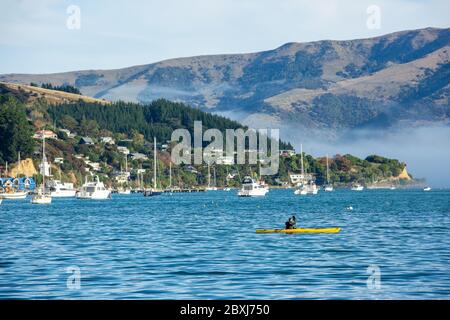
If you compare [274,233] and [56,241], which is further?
[274,233]

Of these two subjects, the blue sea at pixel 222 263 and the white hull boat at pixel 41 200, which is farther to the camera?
the white hull boat at pixel 41 200

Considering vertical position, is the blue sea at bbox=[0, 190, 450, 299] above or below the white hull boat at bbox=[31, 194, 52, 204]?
below

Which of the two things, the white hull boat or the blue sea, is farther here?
the white hull boat

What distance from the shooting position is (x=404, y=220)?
115 meters

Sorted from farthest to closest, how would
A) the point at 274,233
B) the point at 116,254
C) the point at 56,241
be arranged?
the point at 274,233
the point at 56,241
the point at 116,254

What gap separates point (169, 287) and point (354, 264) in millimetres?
16192

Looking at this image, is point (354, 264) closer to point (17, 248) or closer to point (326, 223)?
point (17, 248)

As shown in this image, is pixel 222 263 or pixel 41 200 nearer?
pixel 222 263

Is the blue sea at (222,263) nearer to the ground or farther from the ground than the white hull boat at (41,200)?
nearer to the ground

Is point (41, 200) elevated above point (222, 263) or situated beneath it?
elevated above
